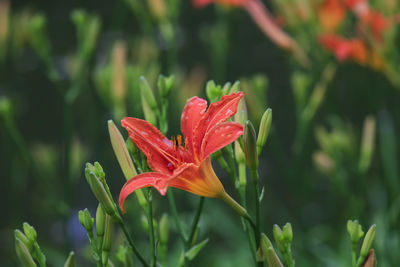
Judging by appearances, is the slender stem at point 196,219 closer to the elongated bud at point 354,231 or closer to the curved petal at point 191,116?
the curved petal at point 191,116

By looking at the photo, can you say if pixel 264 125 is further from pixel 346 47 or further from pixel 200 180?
pixel 346 47

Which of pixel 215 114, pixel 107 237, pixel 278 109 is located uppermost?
pixel 215 114

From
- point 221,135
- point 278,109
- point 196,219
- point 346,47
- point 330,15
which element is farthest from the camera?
point 278,109

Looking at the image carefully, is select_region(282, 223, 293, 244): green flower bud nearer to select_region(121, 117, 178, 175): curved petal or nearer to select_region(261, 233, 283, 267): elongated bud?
select_region(261, 233, 283, 267): elongated bud

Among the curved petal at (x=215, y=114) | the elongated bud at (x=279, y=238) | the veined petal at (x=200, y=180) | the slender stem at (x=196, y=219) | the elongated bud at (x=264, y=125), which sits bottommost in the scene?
the elongated bud at (x=279, y=238)

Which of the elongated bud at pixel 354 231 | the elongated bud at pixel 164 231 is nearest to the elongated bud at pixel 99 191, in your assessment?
the elongated bud at pixel 164 231

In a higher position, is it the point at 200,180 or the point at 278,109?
the point at 200,180

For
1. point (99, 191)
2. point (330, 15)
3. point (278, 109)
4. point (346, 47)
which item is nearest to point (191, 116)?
point (99, 191)
